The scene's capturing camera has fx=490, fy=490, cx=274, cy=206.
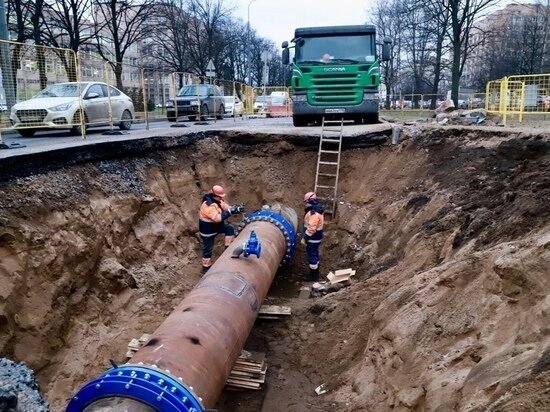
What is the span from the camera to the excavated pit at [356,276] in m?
4.09

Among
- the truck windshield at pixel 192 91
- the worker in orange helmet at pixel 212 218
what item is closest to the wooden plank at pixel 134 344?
the worker in orange helmet at pixel 212 218

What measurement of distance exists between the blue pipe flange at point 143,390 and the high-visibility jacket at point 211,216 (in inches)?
193

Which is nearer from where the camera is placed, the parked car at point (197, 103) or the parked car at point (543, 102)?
the parked car at point (543, 102)

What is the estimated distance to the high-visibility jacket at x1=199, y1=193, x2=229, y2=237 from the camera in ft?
28.5

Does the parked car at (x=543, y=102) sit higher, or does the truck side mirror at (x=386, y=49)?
the truck side mirror at (x=386, y=49)

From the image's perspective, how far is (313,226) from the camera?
8867 millimetres

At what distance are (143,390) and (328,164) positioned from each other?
8.50 metres

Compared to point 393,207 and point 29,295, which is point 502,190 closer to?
point 393,207

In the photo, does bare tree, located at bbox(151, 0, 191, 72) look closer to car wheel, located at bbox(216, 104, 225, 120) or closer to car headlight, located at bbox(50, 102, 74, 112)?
car wheel, located at bbox(216, 104, 225, 120)

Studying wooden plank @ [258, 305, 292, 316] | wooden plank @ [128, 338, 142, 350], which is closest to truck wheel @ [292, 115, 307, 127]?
wooden plank @ [258, 305, 292, 316]

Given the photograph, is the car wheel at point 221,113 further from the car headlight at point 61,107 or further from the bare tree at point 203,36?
the bare tree at point 203,36

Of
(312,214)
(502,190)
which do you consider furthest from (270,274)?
(502,190)

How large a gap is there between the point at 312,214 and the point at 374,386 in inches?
170

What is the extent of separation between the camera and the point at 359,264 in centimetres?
889
